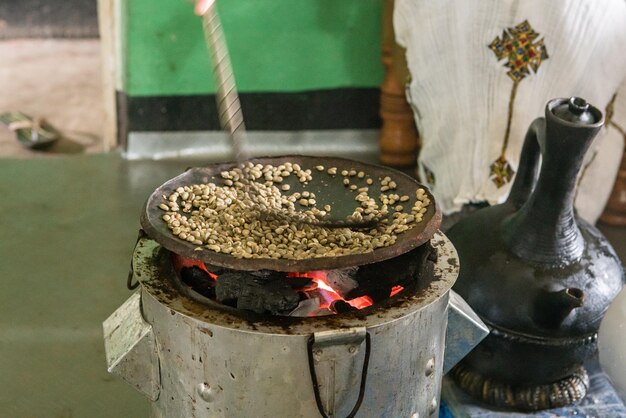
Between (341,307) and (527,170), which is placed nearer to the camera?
(341,307)

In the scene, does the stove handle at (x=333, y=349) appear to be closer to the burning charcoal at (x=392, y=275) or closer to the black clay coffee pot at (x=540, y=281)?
the burning charcoal at (x=392, y=275)

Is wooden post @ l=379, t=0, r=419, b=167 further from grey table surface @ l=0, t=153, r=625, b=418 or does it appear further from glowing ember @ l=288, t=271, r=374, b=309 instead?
glowing ember @ l=288, t=271, r=374, b=309

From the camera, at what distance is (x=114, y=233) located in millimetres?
2787

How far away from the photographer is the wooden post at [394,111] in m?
3.11

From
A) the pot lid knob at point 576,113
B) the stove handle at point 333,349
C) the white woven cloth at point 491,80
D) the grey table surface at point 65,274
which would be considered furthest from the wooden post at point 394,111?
the stove handle at point 333,349

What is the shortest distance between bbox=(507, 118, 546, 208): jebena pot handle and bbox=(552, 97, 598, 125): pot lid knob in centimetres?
12

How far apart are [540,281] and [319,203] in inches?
21.9

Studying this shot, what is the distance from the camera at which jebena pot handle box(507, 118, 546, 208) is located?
6.30 feet

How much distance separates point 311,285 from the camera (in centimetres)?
145

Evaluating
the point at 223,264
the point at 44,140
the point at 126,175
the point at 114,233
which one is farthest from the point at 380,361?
the point at 44,140

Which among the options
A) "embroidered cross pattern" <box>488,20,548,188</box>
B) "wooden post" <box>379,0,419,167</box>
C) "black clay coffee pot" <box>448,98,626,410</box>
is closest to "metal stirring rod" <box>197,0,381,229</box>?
"black clay coffee pot" <box>448,98,626,410</box>

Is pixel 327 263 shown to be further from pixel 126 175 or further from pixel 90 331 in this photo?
pixel 126 175

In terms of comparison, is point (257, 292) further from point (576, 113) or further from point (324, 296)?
point (576, 113)

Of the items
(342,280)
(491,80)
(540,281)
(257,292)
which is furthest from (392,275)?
(491,80)
